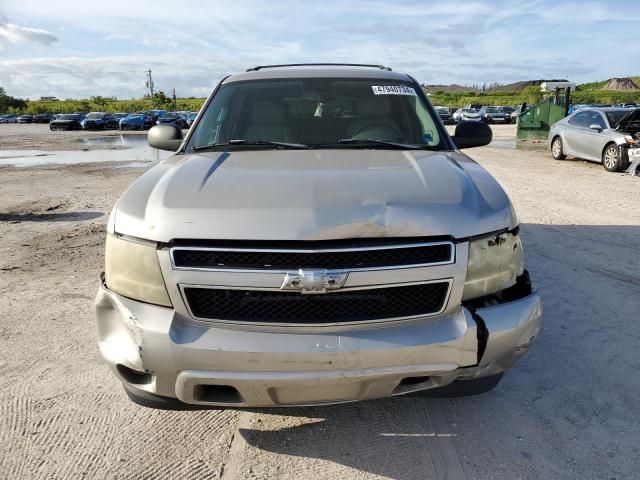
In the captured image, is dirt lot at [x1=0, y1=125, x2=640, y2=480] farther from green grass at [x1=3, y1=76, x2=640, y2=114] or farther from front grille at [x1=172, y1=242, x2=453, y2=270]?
green grass at [x1=3, y1=76, x2=640, y2=114]

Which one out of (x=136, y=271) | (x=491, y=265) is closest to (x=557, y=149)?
(x=491, y=265)

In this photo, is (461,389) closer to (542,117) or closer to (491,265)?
(491,265)

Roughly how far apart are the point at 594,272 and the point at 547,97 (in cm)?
2170

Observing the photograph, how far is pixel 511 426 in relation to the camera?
9.05ft

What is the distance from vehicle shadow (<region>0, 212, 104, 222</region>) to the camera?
25.7ft

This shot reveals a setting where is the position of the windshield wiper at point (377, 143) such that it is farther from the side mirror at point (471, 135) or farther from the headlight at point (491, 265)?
the headlight at point (491, 265)

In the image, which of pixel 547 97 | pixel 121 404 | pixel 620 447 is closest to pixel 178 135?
pixel 121 404

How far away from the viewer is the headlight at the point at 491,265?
2271 millimetres

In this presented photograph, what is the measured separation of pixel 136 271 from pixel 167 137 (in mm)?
1981

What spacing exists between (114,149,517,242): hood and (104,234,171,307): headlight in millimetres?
66

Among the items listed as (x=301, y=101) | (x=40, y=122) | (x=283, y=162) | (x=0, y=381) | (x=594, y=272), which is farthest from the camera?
(x=40, y=122)

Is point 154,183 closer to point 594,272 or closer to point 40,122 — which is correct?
point 594,272

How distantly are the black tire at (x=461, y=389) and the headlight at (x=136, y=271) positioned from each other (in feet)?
4.00

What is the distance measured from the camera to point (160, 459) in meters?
2.54
